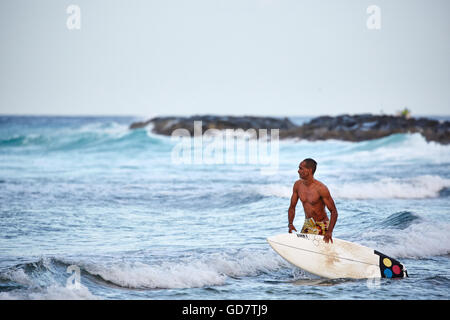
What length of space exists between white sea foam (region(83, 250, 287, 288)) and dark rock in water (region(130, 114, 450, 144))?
→ 14.6m

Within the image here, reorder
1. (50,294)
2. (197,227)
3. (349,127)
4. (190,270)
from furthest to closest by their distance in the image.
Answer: (349,127), (197,227), (190,270), (50,294)

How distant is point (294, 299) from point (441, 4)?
8763mm

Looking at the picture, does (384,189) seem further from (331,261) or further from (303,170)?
(303,170)

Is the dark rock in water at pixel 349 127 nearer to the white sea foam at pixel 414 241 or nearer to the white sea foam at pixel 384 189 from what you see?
the white sea foam at pixel 384 189

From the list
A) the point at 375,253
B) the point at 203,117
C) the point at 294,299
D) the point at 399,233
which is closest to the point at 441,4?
the point at 399,233

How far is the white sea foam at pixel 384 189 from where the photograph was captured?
9.59 m

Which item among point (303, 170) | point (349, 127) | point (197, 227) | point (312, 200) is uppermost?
point (349, 127)

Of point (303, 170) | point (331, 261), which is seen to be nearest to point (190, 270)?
point (331, 261)

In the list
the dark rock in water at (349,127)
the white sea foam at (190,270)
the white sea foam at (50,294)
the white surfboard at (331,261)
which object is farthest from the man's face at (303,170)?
the dark rock in water at (349,127)

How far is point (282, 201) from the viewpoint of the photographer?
29.2 feet

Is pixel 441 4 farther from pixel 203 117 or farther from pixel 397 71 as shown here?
pixel 203 117

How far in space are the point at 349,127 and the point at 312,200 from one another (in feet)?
57.9

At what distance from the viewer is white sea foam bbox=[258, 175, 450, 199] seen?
31.5 feet

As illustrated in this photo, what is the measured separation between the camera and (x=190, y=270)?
16.0 ft
